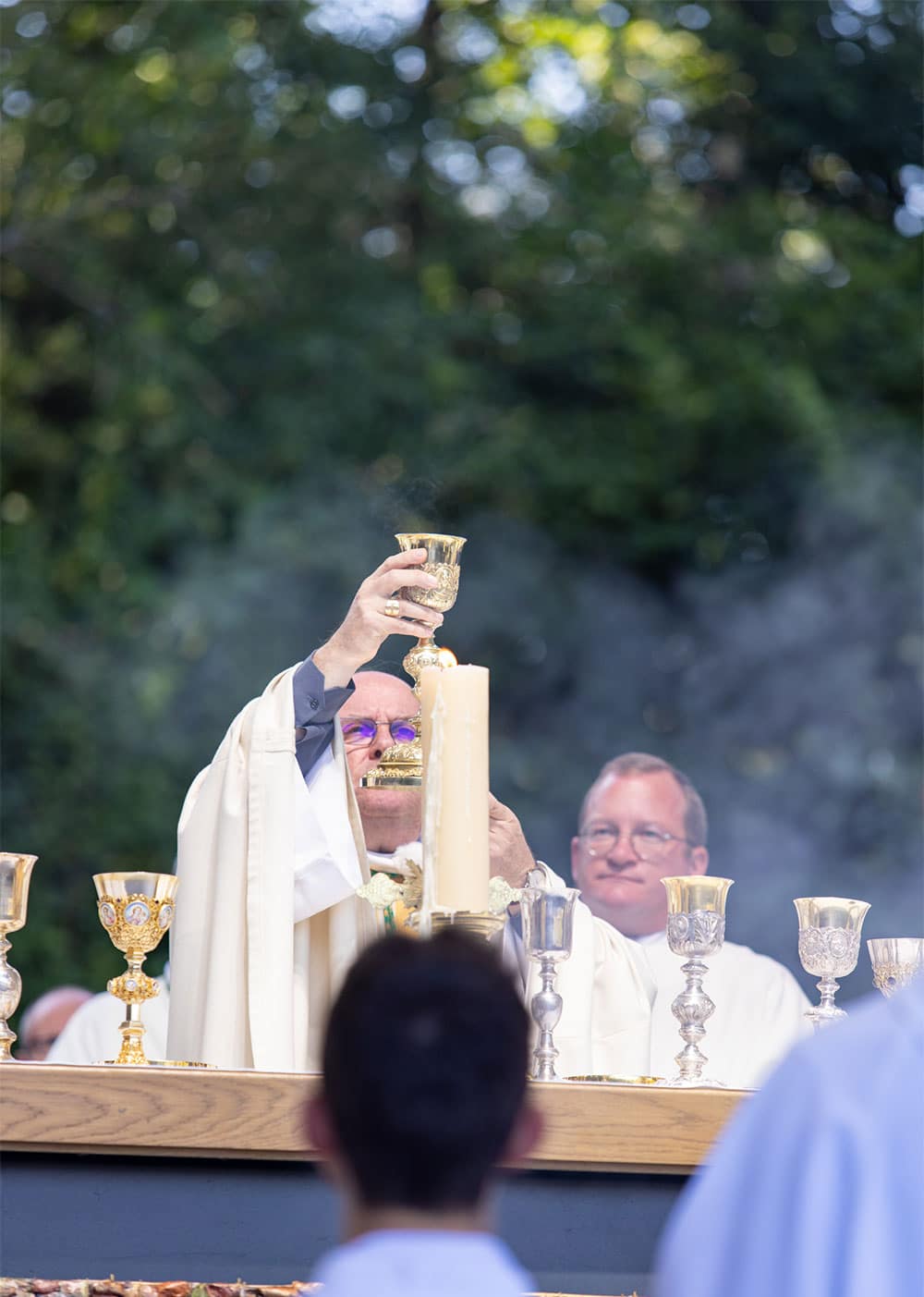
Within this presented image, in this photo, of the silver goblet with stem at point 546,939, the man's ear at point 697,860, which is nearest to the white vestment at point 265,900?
the silver goblet with stem at point 546,939

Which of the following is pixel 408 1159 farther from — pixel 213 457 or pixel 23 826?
pixel 213 457

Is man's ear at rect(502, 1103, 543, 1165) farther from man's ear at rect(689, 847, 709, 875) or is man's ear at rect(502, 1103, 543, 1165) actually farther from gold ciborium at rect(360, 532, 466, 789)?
man's ear at rect(689, 847, 709, 875)

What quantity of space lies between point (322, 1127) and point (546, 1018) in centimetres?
138

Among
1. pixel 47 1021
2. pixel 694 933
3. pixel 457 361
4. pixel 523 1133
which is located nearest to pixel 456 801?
pixel 694 933

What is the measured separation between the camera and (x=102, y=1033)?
500 cm

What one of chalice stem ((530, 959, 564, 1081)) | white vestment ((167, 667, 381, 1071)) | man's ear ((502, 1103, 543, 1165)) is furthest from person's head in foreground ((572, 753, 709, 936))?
man's ear ((502, 1103, 543, 1165))

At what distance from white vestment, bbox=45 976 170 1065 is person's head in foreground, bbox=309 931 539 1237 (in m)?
3.63

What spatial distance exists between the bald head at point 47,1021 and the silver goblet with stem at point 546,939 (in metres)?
3.03

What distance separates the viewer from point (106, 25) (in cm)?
1025

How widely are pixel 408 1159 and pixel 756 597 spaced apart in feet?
27.6

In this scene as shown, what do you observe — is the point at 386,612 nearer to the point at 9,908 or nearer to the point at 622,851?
the point at 9,908

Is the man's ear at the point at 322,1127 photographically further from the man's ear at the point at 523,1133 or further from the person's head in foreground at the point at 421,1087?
the man's ear at the point at 523,1133

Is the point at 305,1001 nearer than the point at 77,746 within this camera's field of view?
Yes

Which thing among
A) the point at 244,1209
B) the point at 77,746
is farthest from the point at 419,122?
the point at 244,1209
